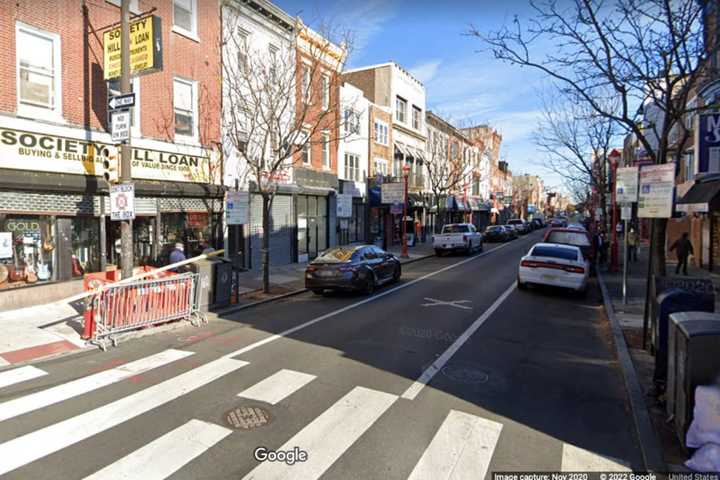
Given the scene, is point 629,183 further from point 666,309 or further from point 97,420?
point 97,420

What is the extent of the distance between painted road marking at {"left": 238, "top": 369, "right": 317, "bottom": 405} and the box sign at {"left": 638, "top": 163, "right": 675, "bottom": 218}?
692cm

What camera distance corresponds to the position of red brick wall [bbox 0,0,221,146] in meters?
10.1

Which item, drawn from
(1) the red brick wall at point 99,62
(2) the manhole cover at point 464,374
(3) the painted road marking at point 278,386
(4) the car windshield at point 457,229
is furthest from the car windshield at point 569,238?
(3) the painted road marking at point 278,386

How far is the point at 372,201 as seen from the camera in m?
28.3

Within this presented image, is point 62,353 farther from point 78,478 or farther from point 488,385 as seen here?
point 488,385

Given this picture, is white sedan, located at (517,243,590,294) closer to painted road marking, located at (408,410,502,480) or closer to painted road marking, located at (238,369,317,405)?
painted road marking, located at (408,410,502,480)

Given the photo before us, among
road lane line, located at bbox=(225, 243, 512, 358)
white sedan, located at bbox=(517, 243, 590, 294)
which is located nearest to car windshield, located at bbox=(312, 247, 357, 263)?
road lane line, located at bbox=(225, 243, 512, 358)

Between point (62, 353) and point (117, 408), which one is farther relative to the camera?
point (62, 353)

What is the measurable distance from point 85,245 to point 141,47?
5.52 metres

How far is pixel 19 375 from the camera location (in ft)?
20.1

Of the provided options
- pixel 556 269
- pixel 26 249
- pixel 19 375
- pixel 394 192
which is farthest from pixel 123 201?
pixel 394 192

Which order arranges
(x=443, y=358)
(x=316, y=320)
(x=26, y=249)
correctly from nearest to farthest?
(x=443, y=358)
(x=316, y=320)
(x=26, y=249)

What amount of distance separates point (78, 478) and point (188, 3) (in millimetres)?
15863

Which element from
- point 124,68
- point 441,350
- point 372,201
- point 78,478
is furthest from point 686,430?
point 372,201
